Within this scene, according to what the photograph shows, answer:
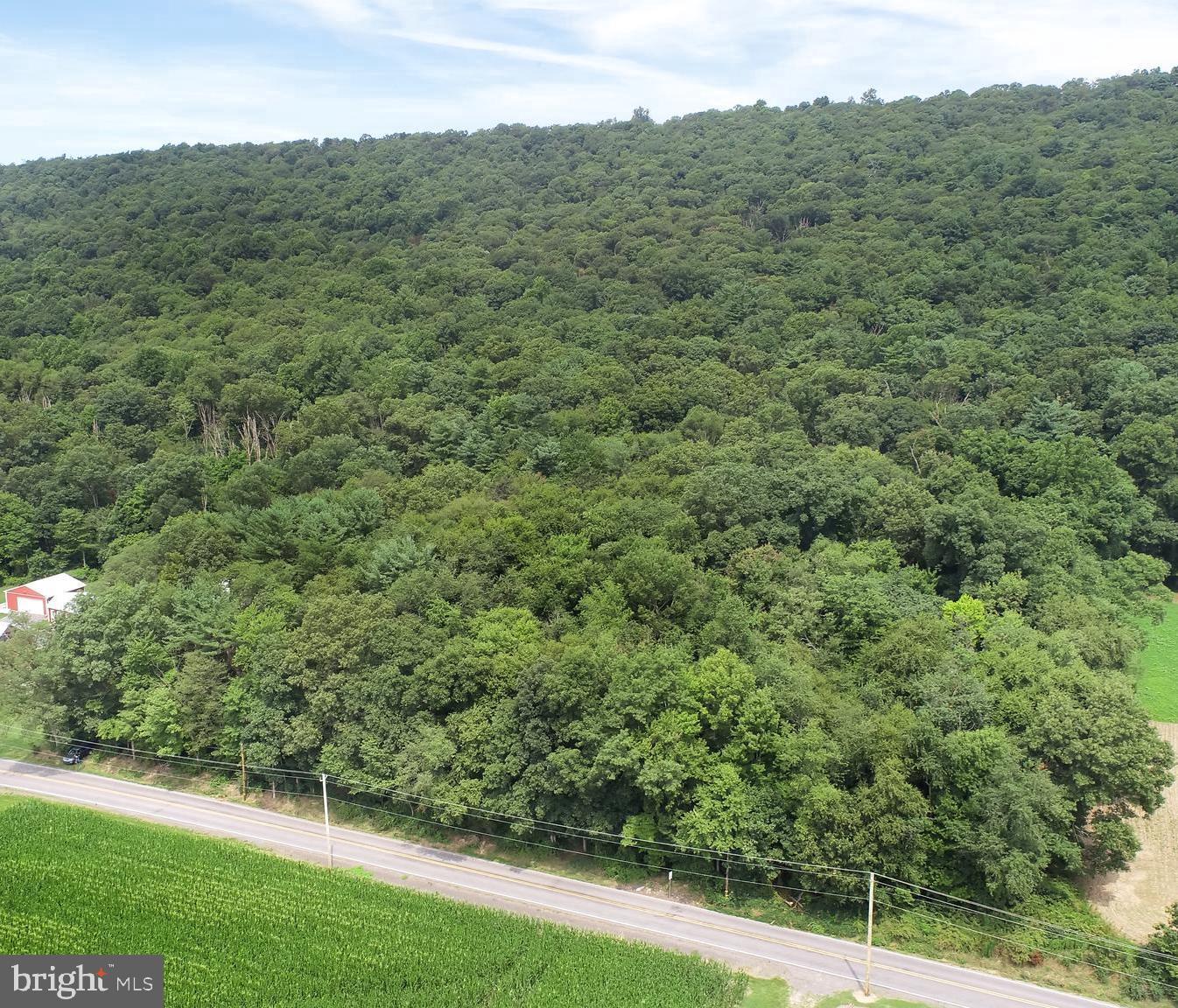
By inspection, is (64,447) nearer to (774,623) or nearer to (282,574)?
(282,574)

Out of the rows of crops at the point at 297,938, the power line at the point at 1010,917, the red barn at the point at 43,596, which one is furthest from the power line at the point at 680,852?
the red barn at the point at 43,596

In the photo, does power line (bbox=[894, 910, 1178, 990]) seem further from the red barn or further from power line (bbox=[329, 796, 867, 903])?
the red barn

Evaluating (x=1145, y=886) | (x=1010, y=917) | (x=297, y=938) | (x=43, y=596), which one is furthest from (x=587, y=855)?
(x=43, y=596)

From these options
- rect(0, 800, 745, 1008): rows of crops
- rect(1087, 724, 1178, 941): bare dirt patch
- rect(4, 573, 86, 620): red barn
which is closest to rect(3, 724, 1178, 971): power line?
rect(1087, 724, 1178, 941): bare dirt patch

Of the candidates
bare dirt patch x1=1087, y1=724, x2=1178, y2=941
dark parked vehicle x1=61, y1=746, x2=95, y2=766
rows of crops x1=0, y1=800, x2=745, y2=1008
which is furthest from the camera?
dark parked vehicle x1=61, y1=746, x2=95, y2=766

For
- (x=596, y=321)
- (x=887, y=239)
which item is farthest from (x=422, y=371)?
(x=887, y=239)

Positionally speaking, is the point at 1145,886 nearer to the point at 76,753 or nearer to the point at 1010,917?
the point at 1010,917
